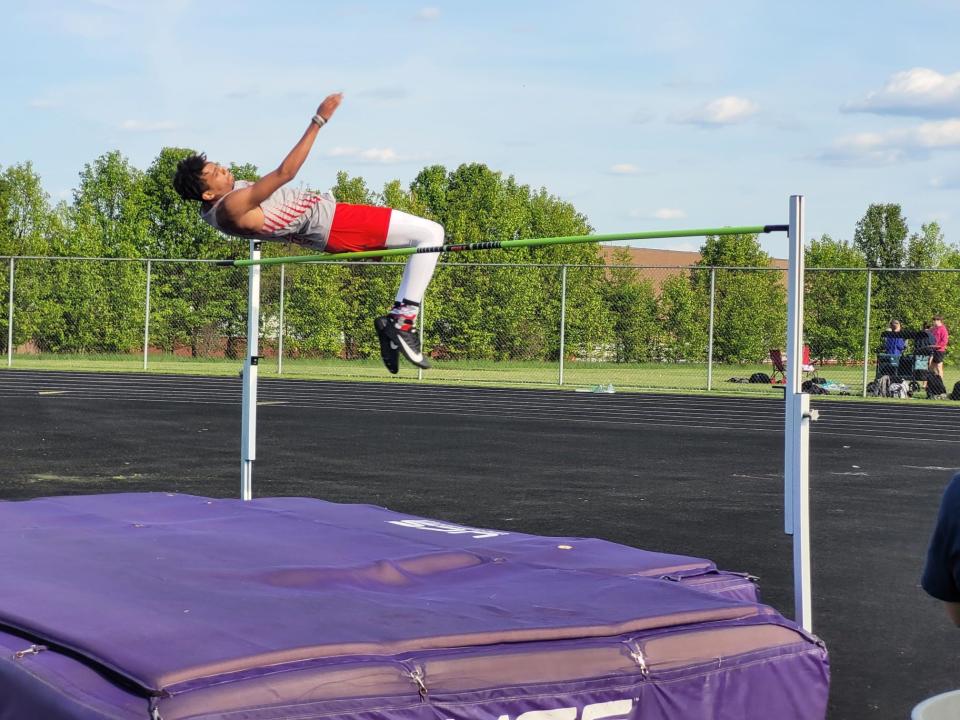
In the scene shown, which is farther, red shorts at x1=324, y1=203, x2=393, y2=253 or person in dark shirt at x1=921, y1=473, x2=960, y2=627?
red shorts at x1=324, y1=203, x2=393, y2=253

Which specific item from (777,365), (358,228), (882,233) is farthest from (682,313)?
(882,233)

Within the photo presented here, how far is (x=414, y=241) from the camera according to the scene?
20.1 ft

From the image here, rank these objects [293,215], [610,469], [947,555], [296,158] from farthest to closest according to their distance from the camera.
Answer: [610,469] < [293,215] < [296,158] < [947,555]

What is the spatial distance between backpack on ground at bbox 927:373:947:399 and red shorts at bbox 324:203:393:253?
16809 mm

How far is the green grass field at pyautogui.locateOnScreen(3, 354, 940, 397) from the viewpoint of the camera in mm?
23094

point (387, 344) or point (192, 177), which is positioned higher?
point (192, 177)

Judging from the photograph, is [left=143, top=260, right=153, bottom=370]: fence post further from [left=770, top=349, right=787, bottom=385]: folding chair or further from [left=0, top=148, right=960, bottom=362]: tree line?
[left=770, top=349, right=787, bottom=385]: folding chair

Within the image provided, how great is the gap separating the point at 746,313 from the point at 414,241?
19.5 m

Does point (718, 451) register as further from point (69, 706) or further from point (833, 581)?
point (69, 706)

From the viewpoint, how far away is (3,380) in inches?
826

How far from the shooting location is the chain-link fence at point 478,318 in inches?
913

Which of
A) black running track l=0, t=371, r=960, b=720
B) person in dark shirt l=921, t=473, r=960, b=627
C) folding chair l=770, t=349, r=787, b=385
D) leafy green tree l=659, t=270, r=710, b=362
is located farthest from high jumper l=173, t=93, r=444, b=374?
leafy green tree l=659, t=270, r=710, b=362

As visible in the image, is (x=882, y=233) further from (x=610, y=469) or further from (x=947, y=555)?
(x=947, y=555)

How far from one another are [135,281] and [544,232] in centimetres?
2329
